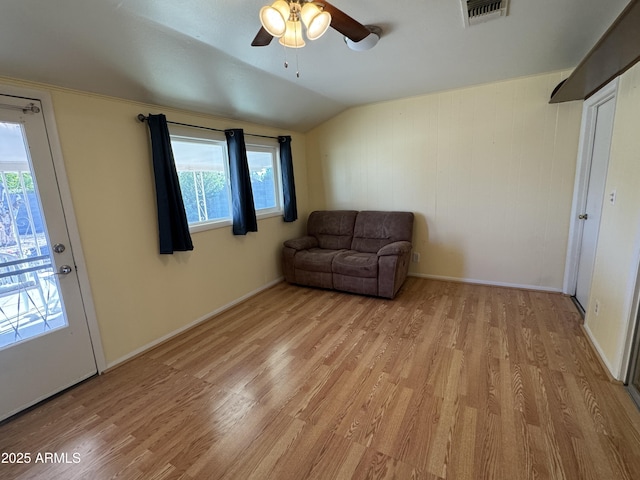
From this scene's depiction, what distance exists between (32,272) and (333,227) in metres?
3.15

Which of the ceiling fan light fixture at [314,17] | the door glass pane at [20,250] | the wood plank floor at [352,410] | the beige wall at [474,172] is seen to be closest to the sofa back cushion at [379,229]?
the beige wall at [474,172]

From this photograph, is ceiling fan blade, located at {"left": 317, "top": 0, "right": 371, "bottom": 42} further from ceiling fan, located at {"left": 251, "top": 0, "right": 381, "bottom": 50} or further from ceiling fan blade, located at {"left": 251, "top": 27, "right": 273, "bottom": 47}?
ceiling fan blade, located at {"left": 251, "top": 27, "right": 273, "bottom": 47}

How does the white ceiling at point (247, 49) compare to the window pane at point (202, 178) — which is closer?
the white ceiling at point (247, 49)

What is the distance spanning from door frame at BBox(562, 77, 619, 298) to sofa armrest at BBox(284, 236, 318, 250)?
303 centimetres

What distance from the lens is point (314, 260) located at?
376cm

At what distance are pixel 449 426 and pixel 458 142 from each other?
10.2 ft

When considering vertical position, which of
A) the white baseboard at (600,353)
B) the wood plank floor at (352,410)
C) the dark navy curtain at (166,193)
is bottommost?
the wood plank floor at (352,410)

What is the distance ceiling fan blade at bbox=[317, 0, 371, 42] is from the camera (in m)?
1.46

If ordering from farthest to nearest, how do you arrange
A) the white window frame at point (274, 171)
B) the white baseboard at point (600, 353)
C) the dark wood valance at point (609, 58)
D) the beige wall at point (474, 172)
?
the white window frame at point (274, 171)
the beige wall at point (474, 172)
the white baseboard at point (600, 353)
the dark wood valance at point (609, 58)

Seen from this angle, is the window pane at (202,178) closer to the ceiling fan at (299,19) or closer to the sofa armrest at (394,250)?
the ceiling fan at (299,19)

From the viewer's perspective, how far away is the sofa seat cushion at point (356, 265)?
3.40 m

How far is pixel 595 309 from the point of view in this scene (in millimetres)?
2377

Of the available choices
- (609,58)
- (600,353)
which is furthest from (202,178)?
(600,353)

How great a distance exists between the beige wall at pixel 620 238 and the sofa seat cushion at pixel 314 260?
8.20 ft
